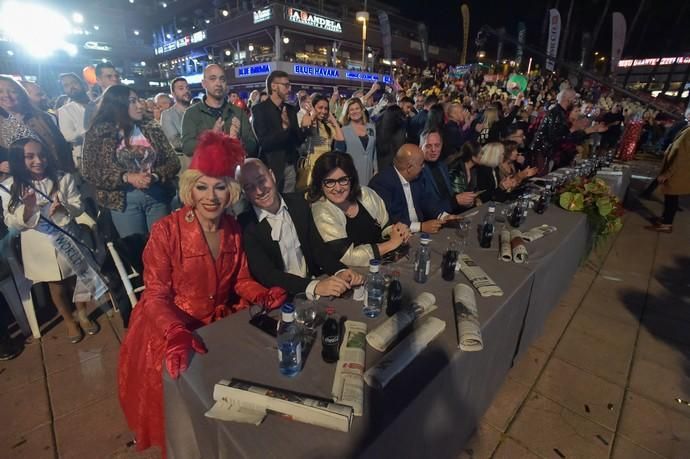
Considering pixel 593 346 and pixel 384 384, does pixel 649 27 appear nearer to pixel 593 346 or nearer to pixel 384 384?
pixel 593 346

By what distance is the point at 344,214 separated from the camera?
2.46 metres

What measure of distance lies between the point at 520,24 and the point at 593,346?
2990cm

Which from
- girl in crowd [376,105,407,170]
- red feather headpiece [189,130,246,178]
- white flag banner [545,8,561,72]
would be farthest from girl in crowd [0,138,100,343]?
white flag banner [545,8,561,72]

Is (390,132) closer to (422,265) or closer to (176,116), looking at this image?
(176,116)

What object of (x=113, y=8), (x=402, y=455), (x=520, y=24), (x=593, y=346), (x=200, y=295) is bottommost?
(x=593, y=346)

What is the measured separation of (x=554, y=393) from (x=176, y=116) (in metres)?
5.71

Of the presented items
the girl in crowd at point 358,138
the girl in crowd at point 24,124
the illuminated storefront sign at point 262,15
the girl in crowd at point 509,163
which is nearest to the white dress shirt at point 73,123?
the girl in crowd at point 24,124

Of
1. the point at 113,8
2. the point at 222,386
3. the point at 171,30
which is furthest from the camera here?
the point at 113,8

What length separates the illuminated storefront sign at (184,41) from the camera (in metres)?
31.9

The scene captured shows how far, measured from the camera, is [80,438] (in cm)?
202

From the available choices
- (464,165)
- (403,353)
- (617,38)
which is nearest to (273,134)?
(464,165)

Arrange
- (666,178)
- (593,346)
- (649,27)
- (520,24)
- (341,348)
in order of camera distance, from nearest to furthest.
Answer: (341,348)
(593,346)
(666,178)
(520,24)
(649,27)

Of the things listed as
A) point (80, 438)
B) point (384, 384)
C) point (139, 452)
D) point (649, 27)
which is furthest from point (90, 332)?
point (649, 27)

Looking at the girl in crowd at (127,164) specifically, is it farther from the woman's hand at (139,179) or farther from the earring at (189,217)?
the earring at (189,217)
